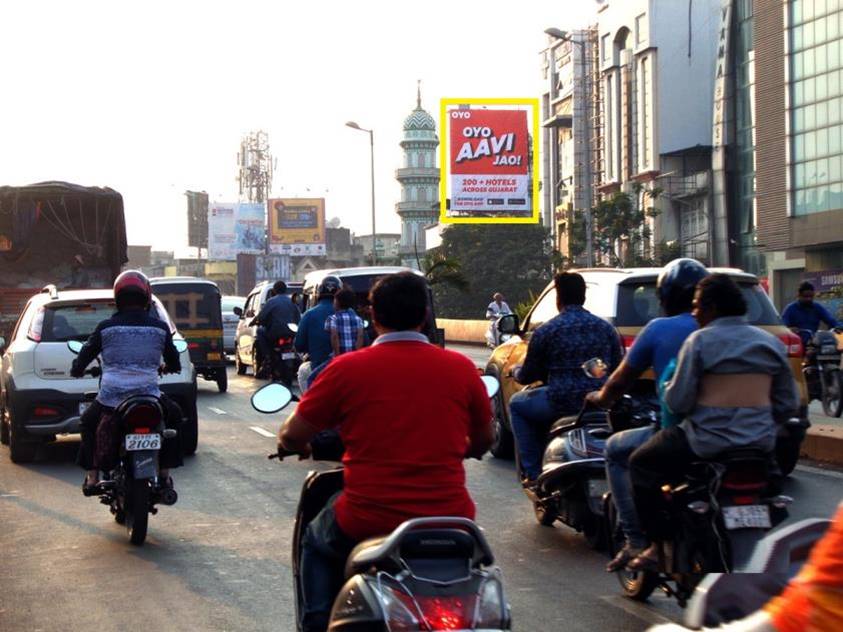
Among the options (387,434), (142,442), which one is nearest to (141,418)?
(142,442)

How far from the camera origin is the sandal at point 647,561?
21.5 feet

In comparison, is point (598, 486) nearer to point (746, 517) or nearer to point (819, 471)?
point (746, 517)

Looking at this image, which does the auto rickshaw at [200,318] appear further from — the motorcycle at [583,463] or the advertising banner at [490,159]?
the advertising banner at [490,159]

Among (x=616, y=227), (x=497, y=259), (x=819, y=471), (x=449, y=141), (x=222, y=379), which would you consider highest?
(x=449, y=141)

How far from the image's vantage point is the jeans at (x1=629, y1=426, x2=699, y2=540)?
6219mm

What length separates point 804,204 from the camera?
5781cm

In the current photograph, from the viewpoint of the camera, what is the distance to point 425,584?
3.83 m

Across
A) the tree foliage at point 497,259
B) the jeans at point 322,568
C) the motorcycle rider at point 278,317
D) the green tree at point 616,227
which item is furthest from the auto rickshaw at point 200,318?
the tree foliage at point 497,259

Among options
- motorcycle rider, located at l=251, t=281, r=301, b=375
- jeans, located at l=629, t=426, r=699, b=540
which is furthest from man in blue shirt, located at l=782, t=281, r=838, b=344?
jeans, located at l=629, t=426, r=699, b=540

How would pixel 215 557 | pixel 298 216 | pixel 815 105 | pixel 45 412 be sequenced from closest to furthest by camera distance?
Answer: pixel 215 557
pixel 45 412
pixel 815 105
pixel 298 216

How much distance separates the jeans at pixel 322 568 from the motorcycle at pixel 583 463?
10.9 feet

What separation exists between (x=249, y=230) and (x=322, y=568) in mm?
122604

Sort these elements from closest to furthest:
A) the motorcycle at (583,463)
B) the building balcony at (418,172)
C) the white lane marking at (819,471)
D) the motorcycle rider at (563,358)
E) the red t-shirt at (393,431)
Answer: the red t-shirt at (393,431)
the motorcycle at (583,463)
the motorcycle rider at (563,358)
the white lane marking at (819,471)
the building balcony at (418,172)

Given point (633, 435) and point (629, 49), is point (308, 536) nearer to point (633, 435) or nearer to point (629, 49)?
point (633, 435)
